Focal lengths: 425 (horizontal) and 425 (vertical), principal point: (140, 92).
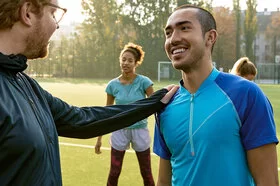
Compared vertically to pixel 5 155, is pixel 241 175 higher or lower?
lower

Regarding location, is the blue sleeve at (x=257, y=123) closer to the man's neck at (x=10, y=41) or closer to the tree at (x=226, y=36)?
the man's neck at (x=10, y=41)

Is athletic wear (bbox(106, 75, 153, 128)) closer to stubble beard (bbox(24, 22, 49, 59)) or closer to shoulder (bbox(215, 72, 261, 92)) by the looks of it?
shoulder (bbox(215, 72, 261, 92))

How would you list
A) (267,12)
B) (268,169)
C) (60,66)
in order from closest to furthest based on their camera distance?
(268,169) < (60,66) < (267,12)

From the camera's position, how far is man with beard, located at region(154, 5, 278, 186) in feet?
7.92

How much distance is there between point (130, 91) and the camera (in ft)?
19.4

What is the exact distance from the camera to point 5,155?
1.86 metres

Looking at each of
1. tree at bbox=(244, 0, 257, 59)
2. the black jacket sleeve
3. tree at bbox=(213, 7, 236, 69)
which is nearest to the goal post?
tree at bbox=(213, 7, 236, 69)

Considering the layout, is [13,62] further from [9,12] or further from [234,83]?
[234,83]

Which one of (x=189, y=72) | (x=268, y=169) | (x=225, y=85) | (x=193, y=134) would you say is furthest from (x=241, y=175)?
(x=189, y=72)

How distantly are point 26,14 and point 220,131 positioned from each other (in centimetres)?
124

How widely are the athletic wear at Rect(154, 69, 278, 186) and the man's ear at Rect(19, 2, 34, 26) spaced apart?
1.12 m

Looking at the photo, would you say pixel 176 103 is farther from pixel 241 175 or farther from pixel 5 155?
pixel 5 155

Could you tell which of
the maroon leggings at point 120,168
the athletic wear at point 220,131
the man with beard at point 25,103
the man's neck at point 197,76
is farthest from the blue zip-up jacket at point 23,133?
the maroon leggings at point 120,168

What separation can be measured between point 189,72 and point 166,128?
0.39 metres
